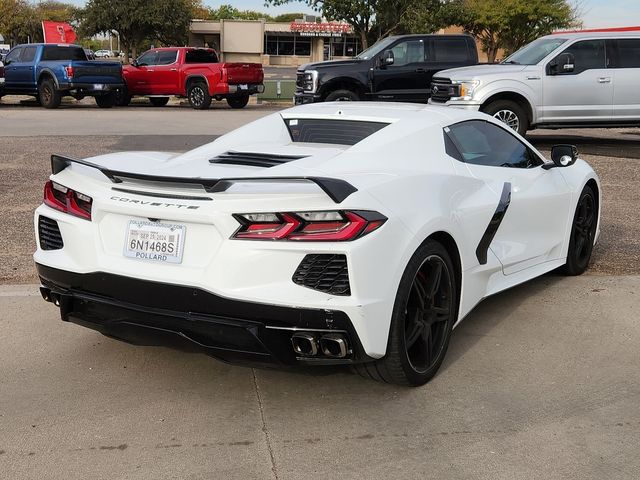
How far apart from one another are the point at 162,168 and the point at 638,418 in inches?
106

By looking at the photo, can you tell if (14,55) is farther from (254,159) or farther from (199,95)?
(254,159)

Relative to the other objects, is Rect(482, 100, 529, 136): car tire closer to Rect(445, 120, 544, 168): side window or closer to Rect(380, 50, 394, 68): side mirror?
Rect(380, 50, 394, 68): side mirror

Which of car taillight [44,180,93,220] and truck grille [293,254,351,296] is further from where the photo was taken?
car taillight [44,180,93,220]

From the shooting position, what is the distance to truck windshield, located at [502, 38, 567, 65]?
14133 millimetres

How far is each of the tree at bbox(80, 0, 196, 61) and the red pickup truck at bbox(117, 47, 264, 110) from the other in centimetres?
2900

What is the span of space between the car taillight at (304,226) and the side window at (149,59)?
22.7 metres

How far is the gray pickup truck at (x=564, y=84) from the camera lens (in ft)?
44.7

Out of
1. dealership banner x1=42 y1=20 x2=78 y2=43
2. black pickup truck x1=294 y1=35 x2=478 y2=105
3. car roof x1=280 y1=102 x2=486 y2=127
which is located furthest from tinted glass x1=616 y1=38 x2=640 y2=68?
dealership banner x1=42 y1=20 x2=78 y2=43

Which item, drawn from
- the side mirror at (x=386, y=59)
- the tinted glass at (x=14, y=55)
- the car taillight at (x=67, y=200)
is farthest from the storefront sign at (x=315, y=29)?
the car taillight at (x=67, y=200)

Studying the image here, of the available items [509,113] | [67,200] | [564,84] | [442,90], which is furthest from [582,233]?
[564,84]

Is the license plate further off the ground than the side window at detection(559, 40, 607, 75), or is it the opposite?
the side window at detection(559, 40, 607, 75)

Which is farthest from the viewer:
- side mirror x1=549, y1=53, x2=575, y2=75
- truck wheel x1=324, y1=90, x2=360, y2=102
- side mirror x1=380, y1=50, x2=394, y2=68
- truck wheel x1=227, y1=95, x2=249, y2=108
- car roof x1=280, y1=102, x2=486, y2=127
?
truck wheel x1=227, y1=95, x2=249, y2=108

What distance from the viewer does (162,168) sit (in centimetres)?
420

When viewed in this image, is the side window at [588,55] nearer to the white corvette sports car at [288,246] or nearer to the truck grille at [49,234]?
the white corvette sports car at [288,246]
